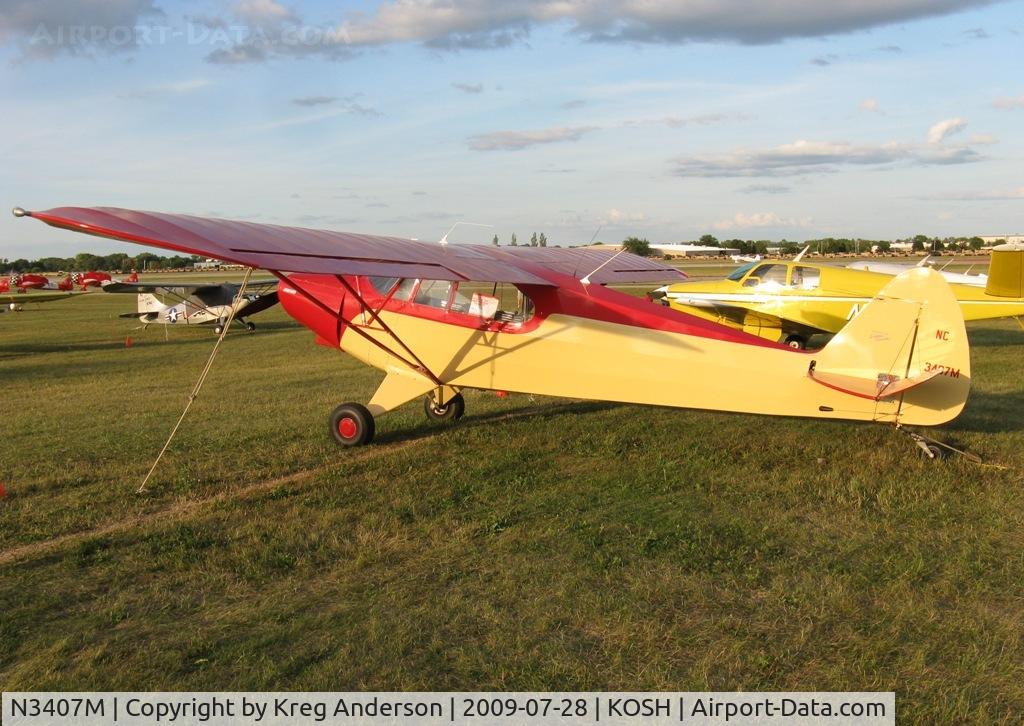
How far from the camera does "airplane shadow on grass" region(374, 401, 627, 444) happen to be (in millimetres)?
8133

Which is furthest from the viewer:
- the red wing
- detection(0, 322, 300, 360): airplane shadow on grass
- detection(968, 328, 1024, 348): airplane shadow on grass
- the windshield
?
detection(0, 322, 300, 360): airplane shadow on grass

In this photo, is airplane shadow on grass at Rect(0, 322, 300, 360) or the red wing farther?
airplane shadow on grass at Rect(0, 322, 300, 360)

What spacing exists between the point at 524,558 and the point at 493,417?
13.9 ft

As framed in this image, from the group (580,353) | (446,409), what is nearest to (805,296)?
(446,409)

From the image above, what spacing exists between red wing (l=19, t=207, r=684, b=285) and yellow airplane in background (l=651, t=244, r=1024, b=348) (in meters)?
6.88

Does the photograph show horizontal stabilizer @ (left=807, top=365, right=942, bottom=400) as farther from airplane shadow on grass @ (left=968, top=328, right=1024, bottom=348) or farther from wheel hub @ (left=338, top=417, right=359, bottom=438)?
airplane shadow on grass @ (left=968, top=328, right=1024, bottom=348)

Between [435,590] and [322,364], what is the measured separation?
Answer: 10447mm

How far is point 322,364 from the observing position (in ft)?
46.6

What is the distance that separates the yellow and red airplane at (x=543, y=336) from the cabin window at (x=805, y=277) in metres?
7.50

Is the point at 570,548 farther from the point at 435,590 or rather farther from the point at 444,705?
the point at 444,705

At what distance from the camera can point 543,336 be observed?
23.8 ft

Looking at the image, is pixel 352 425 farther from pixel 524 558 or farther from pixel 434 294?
pixel 524 558
